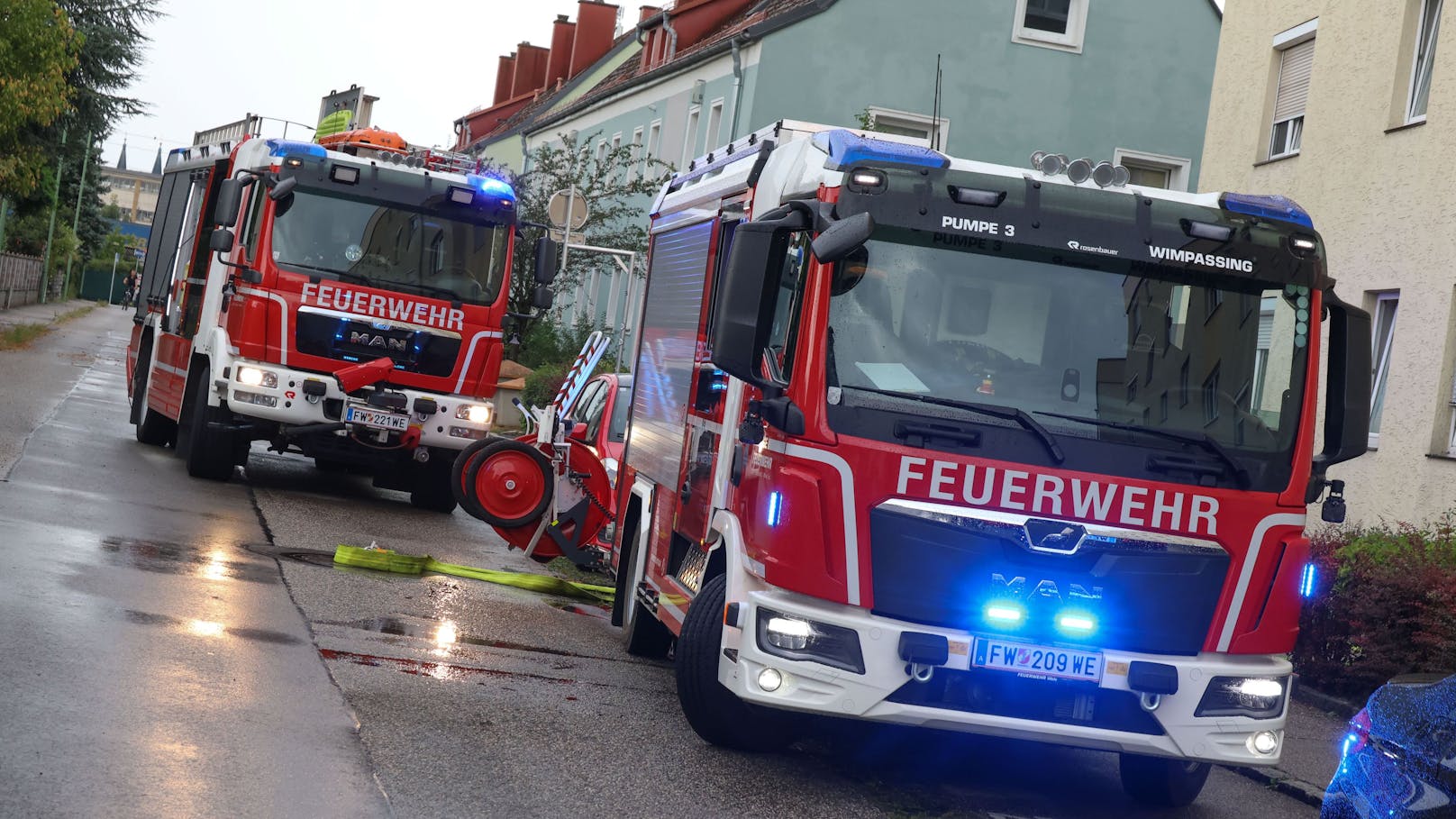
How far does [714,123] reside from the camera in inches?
1368

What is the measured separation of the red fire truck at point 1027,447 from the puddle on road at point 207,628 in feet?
8.35

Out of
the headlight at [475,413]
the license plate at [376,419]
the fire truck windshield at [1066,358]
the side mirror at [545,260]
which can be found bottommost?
the license plate at [376,419]

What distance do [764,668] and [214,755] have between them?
6.49 ft

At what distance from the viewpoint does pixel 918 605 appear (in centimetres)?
640

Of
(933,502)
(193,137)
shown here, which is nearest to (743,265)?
(933,502)

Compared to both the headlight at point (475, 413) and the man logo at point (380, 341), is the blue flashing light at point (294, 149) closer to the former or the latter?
the man logo at point (380, 341)

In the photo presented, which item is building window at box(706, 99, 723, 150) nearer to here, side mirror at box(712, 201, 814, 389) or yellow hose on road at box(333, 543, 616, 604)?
yellow hose on road at box(333, 543, 616, 604)

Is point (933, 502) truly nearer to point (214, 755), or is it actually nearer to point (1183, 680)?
point (1183, 680)

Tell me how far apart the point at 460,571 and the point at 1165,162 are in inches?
967

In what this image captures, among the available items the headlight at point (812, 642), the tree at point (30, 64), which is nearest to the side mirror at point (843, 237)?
the headlight at point (812, 642)

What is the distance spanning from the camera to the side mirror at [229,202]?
47.8 feet

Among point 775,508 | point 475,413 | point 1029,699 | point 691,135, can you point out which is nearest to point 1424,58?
point 475,413

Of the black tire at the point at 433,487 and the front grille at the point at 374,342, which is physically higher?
the front grille at the point at 374,342

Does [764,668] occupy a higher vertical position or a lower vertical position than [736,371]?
lower
